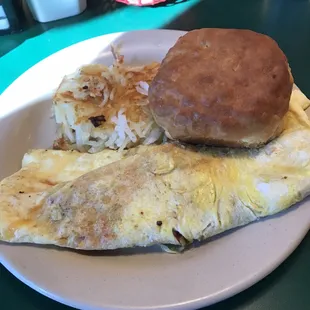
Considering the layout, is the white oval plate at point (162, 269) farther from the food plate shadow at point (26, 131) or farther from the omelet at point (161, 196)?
the food plate shadow at point (26, 131)

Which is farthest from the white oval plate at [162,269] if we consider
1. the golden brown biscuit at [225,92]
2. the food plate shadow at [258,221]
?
the golden brown biscuit at [225,92]

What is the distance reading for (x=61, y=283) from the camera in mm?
758

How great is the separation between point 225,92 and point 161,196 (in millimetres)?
235

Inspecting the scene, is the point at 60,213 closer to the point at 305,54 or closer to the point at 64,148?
the point at 64,148

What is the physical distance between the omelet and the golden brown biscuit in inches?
1.9

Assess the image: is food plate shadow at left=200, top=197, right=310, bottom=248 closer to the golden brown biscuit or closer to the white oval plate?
the white oval plate

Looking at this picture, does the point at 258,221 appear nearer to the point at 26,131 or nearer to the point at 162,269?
the point at 162,269

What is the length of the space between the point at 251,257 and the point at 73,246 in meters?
0.32

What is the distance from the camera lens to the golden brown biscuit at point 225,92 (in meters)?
0.84

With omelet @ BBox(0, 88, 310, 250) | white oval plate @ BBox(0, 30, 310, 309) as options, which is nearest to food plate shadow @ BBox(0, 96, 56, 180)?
omelet @ BBox(0, 88, 310, 250)

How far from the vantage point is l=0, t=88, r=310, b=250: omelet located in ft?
2.64

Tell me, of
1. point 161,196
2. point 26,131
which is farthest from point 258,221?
point 26,131

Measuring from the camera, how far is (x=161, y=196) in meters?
0.83

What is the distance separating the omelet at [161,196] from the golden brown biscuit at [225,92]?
0.05 meters
